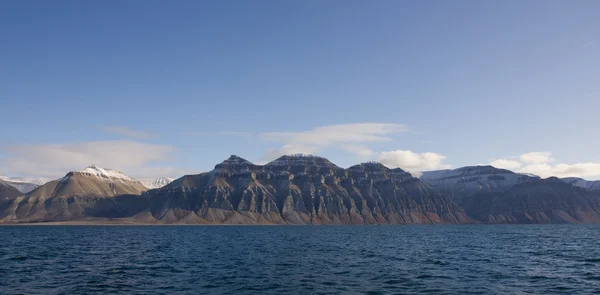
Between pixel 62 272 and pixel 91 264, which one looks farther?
pixel 91 264

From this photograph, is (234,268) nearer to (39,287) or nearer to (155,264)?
(155,264)

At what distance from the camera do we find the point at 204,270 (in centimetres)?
7356

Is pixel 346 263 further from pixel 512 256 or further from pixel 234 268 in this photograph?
pixel 512 256

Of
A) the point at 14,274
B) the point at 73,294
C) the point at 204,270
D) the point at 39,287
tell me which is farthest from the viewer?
the point at 204,270

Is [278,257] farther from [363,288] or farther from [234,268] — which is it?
[363,288]

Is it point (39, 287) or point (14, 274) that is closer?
point (39, 287)

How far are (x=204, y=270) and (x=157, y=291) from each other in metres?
18.7

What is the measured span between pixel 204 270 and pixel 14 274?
2621 centimetres

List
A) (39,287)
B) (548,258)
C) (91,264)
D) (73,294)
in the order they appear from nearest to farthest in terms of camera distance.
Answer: (73,294) → (39,287) → (91,264) → (548,258)

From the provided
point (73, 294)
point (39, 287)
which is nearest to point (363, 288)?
point (73, 294)

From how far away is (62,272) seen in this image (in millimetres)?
70062

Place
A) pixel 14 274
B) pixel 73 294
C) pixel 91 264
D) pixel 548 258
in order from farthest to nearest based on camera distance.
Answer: pixel 548 258, pixel 91 264, pixel 14 274, pixel 73 294

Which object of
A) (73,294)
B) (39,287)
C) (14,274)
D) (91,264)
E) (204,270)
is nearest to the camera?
(73,294)

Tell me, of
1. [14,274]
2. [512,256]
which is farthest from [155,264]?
[512,256]
